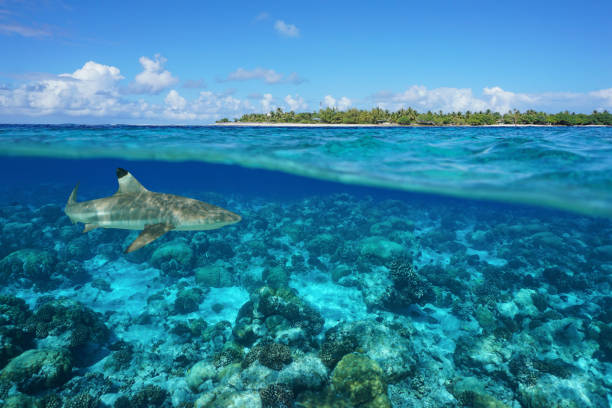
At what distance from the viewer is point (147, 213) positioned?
5754 mm

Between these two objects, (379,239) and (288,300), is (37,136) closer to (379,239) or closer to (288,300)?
(288,300)

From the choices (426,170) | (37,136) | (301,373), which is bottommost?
(301,373)

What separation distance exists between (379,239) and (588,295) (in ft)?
29.4

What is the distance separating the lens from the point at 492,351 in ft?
25.6

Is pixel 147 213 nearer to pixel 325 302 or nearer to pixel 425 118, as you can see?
pixel 325 302

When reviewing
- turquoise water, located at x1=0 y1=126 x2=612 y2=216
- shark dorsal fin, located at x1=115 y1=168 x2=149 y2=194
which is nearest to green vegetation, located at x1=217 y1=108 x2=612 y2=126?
turquoise water, located at x1=0 y1=126 x2=612 y2=216

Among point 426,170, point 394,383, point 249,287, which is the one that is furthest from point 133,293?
point 426,170

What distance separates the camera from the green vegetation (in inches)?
2119

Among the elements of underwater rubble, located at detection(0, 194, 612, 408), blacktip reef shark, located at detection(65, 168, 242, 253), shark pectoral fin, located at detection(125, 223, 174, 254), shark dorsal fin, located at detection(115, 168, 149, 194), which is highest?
shark dorsal fin, located at detection(115, 168, 149, 194)

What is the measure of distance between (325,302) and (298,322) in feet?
8.19

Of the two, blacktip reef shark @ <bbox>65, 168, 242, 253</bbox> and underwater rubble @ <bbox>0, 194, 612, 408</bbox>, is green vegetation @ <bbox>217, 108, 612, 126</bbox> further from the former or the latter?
blacktip reef shark @ <bbox>65, 168, 242, 253</bbox>

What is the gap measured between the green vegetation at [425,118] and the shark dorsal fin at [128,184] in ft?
165

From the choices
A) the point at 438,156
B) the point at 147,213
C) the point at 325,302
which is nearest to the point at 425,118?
the point at 438,156

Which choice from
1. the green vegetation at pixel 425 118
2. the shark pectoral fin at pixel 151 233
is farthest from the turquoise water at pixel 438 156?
the green vegetation at pixel 425 118
